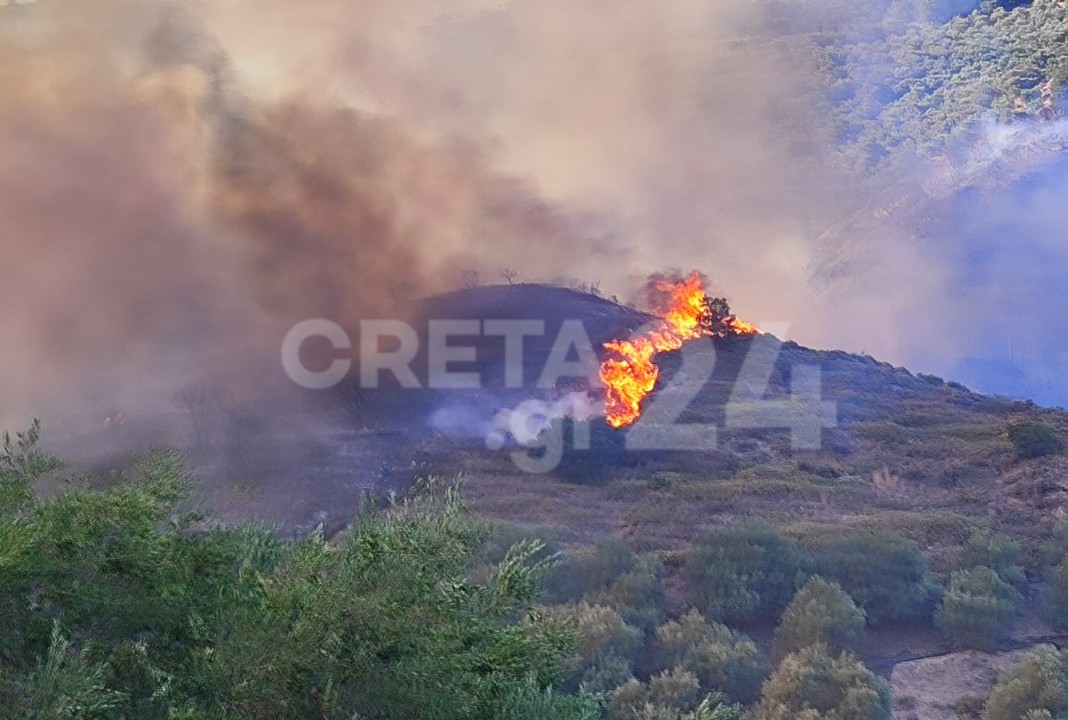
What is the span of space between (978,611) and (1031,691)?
4.11 metres

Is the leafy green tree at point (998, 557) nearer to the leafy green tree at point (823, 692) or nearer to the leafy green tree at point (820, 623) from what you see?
the leafy green tree at point (820, 623)

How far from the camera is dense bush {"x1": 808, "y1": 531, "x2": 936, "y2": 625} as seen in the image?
19.3 meters

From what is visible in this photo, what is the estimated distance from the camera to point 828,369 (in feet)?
176

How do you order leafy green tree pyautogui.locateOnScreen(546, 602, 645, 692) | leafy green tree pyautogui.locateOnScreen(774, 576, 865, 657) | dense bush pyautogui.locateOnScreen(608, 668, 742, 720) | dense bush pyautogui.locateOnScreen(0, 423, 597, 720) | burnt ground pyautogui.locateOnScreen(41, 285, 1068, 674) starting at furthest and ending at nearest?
burnt ground pyautogui.locateOnScreen(41, 285, 1068, 674), leafy green tree pyautogui.locateOnScreen(774, 576, 865, 657), leafy green tree pyautogui.locateOnScreen(546, 602, 645, 692), dense bush pyautogui.locateOnScreen(608, 668, 742, 720), dense bush pyautogui.locateOnScreen(0, 423, 597, 720)

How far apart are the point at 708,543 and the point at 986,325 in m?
49.4

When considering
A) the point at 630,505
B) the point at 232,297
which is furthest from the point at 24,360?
the point at 630,505

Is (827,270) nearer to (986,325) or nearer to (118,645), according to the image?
(986,325)

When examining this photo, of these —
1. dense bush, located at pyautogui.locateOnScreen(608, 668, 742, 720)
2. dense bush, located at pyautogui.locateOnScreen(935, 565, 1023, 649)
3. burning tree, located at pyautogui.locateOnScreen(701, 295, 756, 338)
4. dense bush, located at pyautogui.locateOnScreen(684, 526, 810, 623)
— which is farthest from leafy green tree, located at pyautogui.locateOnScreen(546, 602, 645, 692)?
burning tree, located at pyautogui.locateOnScreen(701, 295, 756, 338)

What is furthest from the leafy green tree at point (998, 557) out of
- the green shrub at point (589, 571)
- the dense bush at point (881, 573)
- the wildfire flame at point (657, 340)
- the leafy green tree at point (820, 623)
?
the wildfire flame at point (657, 340)

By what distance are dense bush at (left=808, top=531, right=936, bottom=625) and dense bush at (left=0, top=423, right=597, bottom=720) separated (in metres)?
13.5

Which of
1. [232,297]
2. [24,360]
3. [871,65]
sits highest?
[871,65]

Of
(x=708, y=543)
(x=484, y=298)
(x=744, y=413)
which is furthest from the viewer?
(x=484, y=298)

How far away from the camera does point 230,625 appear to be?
6.91 meters

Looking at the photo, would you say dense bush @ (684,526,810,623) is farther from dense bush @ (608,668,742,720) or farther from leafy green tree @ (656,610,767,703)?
dense bush @ (608,668,742,720)
